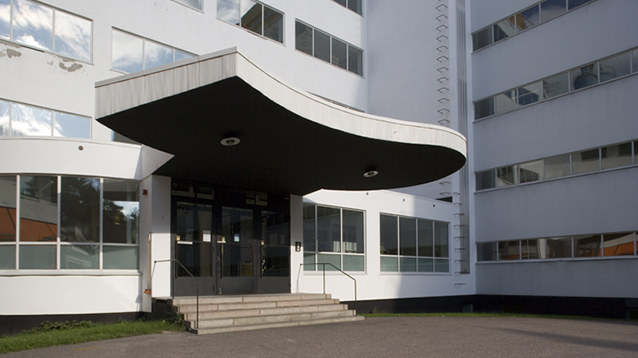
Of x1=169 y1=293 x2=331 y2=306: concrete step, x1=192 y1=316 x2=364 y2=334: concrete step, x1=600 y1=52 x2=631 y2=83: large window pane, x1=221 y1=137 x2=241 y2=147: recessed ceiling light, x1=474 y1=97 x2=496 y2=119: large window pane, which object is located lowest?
x1=192 y1=316 x2=364 y2=334: concrete step

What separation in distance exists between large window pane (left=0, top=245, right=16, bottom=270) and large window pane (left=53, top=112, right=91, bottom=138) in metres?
4.91

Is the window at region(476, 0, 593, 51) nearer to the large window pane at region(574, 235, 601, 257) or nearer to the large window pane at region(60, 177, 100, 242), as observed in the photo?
the large window pane at region(574, 235, 601, 257)

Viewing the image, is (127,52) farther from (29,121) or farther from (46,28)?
(29,121)

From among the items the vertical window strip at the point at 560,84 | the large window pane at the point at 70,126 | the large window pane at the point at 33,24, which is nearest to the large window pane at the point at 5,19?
the large window pane at the point at 33,24

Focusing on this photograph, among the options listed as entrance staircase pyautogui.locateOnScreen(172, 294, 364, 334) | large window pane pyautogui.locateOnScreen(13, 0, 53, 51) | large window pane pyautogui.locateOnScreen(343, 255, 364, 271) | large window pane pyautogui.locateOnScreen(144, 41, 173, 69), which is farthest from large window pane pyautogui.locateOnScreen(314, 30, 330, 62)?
entrance staircase pyautogui.locateOnScreen(172, 294, 364, 334)

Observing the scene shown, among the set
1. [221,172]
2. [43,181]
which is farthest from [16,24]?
[221,172]

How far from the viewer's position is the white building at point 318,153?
36.2 feet

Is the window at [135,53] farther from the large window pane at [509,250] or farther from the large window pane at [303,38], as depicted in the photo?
the large window pane at [509,250]

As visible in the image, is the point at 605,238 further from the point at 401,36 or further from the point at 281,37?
the point at 281,37

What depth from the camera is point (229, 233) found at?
14.7m

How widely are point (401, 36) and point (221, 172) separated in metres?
15.5

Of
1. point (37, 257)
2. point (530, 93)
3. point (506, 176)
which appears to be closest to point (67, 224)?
point (37, 257)

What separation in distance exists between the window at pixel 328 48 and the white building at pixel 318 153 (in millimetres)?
96

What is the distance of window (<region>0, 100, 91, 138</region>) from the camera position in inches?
597
